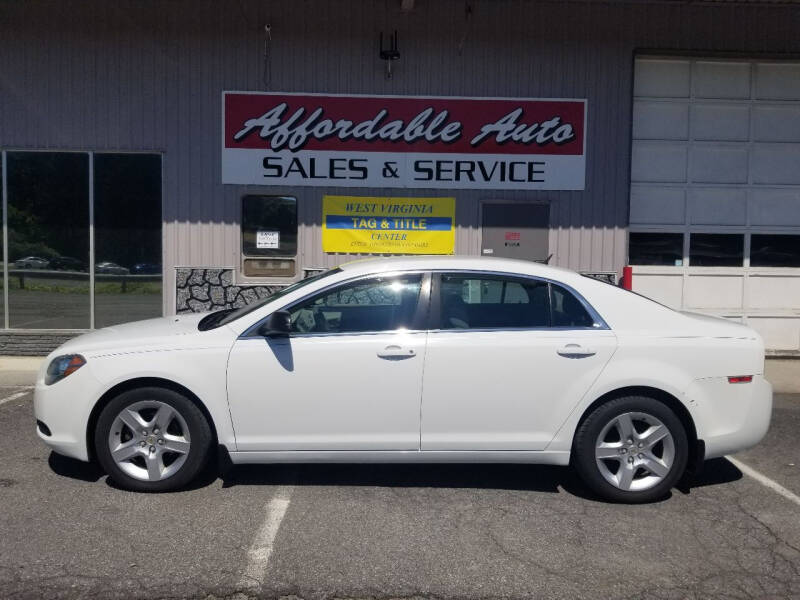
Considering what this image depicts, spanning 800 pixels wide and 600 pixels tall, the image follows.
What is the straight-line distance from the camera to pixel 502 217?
1049 cm

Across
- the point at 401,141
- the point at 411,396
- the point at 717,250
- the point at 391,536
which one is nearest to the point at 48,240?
the point at 401,141

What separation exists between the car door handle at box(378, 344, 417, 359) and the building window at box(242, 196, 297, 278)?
219 inches

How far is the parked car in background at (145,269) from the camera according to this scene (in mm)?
10367

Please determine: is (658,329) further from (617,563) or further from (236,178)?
(236,178)

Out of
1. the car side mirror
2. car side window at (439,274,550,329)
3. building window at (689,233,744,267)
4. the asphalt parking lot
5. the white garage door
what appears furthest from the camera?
building window at (689,233,744,267)

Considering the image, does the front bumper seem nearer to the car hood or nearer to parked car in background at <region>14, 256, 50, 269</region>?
the car hood

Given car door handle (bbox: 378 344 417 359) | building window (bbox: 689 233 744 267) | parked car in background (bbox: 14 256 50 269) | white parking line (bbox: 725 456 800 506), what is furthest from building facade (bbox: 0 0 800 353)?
car door handle (bbox: 378 344 417 359)

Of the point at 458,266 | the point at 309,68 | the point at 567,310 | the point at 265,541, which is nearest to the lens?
the point at 265,541

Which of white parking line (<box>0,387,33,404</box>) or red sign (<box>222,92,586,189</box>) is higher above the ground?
red sign (<box>222,92,586,189</box>)

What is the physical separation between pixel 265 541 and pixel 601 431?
7.18 ft

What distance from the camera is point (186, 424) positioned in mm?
5016

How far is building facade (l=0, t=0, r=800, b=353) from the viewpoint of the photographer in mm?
10156

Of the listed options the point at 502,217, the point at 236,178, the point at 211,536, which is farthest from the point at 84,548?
Answer: the point at 502,217

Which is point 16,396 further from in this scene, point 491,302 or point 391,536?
point 491,302
